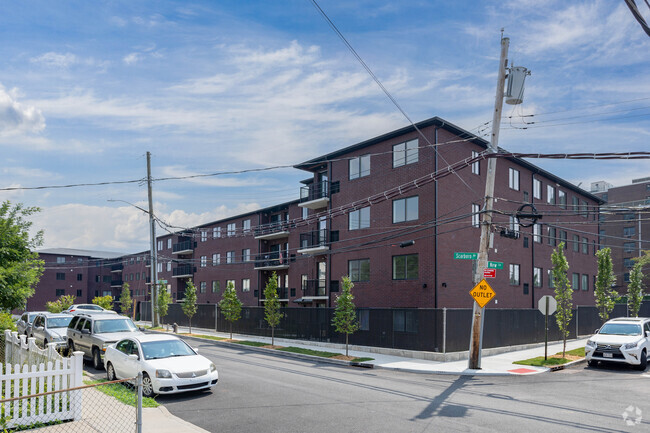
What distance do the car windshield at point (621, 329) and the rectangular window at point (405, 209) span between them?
1075 centimetres

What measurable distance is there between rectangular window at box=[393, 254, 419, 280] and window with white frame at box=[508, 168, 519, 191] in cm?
1019

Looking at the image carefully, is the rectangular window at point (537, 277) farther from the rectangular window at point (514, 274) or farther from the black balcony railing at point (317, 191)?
the black balcony railing at point (317, 191)

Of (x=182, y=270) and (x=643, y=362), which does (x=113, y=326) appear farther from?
(x=182, y=270)

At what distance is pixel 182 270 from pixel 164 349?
158 feet

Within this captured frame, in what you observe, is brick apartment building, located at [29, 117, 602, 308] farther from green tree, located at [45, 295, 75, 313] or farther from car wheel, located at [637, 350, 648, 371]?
green tree, located at [45, 295, 75, 313]

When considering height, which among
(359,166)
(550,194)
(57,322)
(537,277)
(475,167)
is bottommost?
(57,322)

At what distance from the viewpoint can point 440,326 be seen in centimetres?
2336

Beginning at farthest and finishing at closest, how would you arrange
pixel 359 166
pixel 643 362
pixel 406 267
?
1. pixel 359 166
2. pixel 406 267
3. pixel 643 362

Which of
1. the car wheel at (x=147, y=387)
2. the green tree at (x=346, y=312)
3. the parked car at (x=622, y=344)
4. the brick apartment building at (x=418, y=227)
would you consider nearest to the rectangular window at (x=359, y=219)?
the brick apartment building at (x=418, y=227)

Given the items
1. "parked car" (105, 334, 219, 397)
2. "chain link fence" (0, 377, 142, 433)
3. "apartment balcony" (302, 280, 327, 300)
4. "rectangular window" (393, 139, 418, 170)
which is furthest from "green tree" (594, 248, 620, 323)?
"chain link fence" (0, 377, 142, 433)

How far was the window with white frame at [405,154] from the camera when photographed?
2925 centimetres

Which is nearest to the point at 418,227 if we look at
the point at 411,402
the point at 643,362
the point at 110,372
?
the point at 643,362

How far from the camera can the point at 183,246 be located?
200 feet

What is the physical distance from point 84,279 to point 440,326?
258 feet
